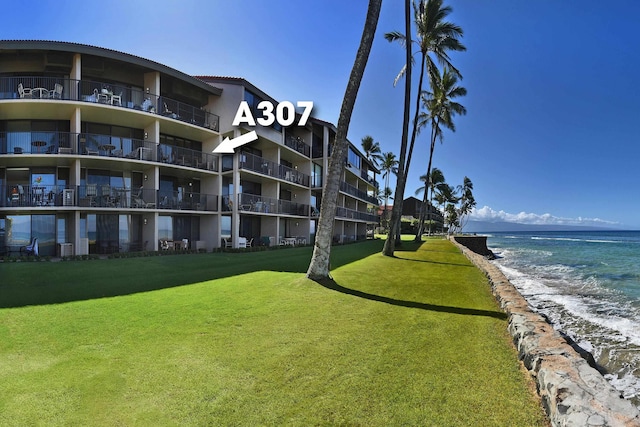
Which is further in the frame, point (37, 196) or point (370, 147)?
point (370, 147)

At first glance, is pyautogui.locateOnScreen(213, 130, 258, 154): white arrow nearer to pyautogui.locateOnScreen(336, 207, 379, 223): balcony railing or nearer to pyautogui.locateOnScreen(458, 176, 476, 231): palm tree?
pyautogui.locateOnScreen(336, 207, 379, 223): balcony railing

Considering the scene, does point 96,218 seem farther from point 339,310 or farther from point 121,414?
point 121,414

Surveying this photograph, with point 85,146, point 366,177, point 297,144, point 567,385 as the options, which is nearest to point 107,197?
point 85,146

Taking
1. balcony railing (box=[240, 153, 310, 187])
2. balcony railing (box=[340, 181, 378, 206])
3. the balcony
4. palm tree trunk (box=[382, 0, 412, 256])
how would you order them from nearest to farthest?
palm tree trunk (box=[382, 0, 412, 256]), the balcony, balcony railing (box=[240, 153, 310, 187]), balcony railing (box=[340, 181, 378, 206])

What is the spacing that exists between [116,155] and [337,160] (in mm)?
13653

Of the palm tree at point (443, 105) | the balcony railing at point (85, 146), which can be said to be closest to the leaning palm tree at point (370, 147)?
the palm tree at point (443, 105)

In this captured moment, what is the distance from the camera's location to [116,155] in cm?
1802

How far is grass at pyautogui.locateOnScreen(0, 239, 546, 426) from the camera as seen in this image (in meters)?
3.47

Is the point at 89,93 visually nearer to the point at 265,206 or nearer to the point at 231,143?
the point at 231,143

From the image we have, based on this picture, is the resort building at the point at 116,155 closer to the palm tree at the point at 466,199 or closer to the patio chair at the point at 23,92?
the patio chair at the point at 23,92

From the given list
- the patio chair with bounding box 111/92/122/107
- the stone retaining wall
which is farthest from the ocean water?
the patio chair with bounding box 111/92/122/107

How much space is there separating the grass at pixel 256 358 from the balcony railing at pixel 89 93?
12064 millimetres

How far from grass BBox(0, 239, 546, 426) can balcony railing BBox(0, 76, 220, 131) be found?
12064mm

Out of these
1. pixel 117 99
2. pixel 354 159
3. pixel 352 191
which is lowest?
pixel 352 191
